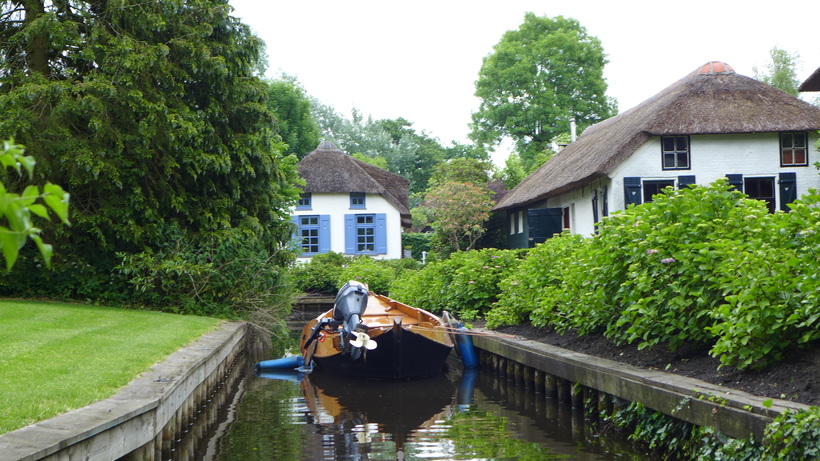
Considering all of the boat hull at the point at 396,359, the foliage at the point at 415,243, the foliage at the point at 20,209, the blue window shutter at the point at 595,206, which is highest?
the blue window shutter at the point at 595,206

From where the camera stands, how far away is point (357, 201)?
4447 cm

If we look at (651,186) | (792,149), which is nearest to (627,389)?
(651,186)

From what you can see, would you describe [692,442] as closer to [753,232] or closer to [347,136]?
[753,232]

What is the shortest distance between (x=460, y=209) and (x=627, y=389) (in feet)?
99.5

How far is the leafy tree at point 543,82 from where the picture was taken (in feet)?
181

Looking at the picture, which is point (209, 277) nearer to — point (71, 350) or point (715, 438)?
point (71, 350)

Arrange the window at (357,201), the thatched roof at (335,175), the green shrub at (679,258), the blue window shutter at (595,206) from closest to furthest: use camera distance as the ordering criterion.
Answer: the green shrub at (679,258)
the blue window shutter at (595,206)
the thatched roof at (335,175)
the window at (357,201)

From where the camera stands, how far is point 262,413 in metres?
10.9

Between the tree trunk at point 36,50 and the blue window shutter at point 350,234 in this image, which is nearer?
the tree trunk at point 36,50

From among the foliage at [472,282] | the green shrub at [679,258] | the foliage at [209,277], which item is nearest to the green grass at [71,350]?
the foliage at [209,277]

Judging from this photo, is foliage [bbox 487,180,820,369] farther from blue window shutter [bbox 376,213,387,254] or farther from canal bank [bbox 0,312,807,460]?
blue window shutter [bbox 376,213,387,254]

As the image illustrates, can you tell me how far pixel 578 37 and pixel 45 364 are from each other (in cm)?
Result: 5305

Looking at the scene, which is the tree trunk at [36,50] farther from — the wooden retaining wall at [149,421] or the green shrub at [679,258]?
the green shrub at [679,258]

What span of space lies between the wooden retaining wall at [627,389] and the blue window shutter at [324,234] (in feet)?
101
